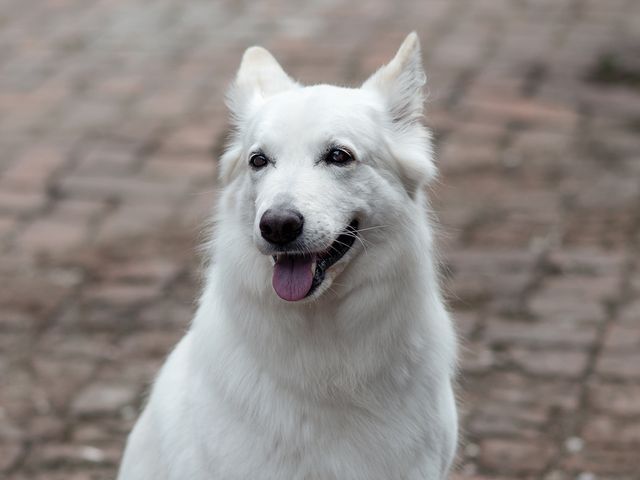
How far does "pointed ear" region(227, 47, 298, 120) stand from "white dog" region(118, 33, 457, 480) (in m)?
0.16

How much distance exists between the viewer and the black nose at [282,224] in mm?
3422

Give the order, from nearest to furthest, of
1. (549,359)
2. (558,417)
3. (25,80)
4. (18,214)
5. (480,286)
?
(558,417) → (549,359) → (480,286) → (18,214) → (25,80)

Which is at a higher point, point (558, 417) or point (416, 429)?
point (416, 429)

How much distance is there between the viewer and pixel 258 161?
3.73 meters

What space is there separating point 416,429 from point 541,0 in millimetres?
8140

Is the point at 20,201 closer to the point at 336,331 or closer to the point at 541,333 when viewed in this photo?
the point at 541,333

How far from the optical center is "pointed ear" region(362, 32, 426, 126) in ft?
13.0

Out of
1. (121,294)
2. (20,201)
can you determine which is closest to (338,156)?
(121,294)

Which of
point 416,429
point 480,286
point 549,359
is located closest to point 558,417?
point 549,359

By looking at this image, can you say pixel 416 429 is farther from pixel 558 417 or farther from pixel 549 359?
A: pixel 549 359

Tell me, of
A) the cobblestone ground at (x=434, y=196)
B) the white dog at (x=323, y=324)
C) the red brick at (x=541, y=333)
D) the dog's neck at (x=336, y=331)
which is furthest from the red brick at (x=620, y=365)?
the dog's neck at (x=336, y=331)

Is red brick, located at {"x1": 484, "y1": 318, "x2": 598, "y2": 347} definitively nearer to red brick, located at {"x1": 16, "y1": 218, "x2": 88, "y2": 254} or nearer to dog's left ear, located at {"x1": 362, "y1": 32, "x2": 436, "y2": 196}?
dog's left ear, located at {"x1": 362, "y1": 32, "x2": 436, "y2": 196}

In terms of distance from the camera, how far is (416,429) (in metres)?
3.81

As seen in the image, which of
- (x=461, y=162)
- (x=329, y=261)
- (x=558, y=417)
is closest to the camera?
(x=329, y=261)
